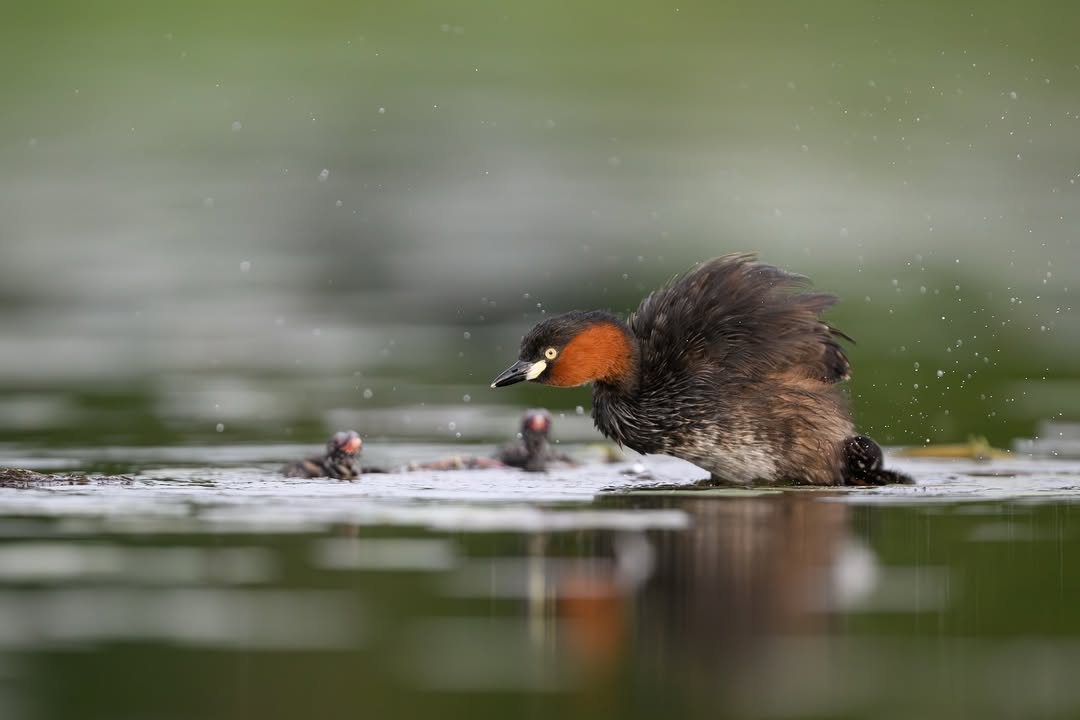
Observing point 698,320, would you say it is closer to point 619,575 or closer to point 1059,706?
point 619,575

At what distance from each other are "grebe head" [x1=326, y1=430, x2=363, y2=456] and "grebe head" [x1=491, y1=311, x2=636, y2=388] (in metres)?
0.87

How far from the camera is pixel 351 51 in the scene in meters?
31.5

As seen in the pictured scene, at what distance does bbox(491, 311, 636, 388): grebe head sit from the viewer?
1088 cm

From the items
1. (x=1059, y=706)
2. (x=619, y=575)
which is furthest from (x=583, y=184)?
(x=1059, y=706)

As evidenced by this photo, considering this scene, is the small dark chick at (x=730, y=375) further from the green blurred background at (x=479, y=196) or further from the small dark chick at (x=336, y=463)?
the green blurred background at (x=479, y=196)

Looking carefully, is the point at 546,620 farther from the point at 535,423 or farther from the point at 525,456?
the point at 535,423

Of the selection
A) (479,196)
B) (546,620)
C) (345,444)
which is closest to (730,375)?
(345,444)

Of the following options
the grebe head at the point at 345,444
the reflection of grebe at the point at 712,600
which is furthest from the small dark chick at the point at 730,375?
the reflection of grebe at the point at 712,600

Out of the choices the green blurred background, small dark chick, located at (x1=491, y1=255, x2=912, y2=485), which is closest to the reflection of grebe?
small dark chick, located at (x1=491, y1=255, x2=912, y2=485)

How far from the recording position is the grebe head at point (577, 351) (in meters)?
10.9

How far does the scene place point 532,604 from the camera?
20.9ft

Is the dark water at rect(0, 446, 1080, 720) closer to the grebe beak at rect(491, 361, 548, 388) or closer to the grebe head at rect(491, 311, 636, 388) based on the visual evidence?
the grebe beak at rect(491, 361, 548, 388)

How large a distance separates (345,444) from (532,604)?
15.3ft

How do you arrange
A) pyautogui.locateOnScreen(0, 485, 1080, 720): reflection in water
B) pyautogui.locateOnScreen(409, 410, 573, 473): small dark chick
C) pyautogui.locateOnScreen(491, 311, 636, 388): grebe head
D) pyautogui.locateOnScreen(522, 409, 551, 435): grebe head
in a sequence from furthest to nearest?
pyautogui.locateOnScreen(522, 409, 551, 435): grebe head → pyautogui.locateOnScreen(409, 410, 573, 473): small dark chick → pyautogui.locateOnScreen(491, 311, 636, 388): grebe head → pyautogui.locateOnScreen(0, 485, 1080, 720): reflection in water
